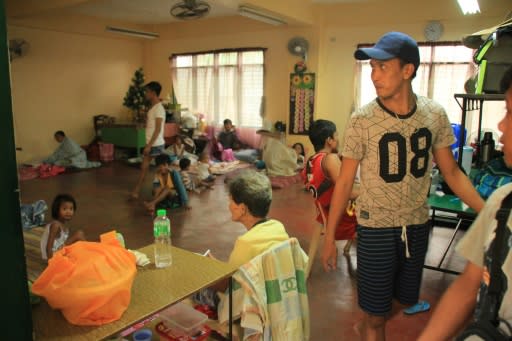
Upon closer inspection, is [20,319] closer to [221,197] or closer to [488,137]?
[488,137]

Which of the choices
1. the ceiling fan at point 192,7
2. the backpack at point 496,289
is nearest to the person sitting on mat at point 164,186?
the ceiling fan at point 192,7

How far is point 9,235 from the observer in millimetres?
1048

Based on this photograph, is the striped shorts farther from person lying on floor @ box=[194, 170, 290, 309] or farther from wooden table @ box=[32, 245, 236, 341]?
wooden table @ box=[32, 245, 236, 341]

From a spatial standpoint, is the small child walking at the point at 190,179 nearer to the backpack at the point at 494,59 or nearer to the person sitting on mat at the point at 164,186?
the person sitting on mat at the point at 164,186

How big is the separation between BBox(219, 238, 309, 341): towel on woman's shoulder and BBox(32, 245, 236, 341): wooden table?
0.35 ft

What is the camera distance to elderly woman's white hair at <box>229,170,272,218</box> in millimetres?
1892

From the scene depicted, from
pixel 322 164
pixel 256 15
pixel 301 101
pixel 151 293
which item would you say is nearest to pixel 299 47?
pixel 301 101

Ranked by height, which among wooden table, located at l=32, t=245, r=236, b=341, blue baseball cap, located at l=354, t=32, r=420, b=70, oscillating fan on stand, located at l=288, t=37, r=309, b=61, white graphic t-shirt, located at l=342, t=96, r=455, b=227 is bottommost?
wooden table, located at l=32, t=245, r=236, b=341

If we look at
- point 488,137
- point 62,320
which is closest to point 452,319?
point 62,320

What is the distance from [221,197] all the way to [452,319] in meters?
5.06

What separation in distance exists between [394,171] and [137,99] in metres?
8.05

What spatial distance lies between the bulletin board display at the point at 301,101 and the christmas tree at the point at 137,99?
3305mm

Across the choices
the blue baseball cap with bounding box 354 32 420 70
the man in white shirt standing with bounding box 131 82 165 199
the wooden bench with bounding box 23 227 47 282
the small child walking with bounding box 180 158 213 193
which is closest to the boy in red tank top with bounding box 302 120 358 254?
the blue baseball cap with bounding box 354 32 420 70

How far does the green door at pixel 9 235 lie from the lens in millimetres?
1004
